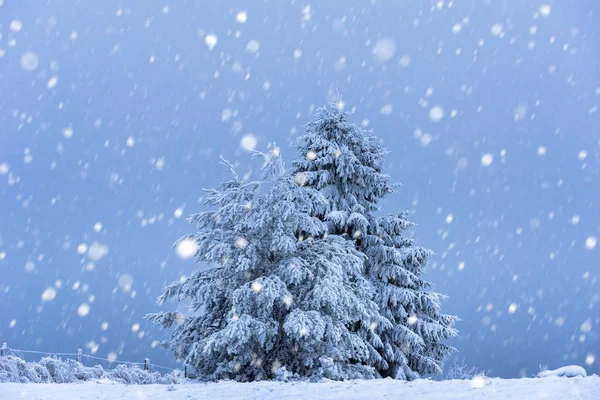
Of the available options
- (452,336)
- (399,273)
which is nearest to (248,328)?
(399,273)

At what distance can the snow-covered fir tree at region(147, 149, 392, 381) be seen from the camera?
43.2ft

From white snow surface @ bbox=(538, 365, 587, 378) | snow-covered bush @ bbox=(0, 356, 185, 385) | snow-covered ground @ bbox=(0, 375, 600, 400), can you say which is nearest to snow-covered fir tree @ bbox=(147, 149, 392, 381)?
snow-covered bush @ bbox=(0, 356, 185, 385)

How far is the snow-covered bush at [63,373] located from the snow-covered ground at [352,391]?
7.03 feet

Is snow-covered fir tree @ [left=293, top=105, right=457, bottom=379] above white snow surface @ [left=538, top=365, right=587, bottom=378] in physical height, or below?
above

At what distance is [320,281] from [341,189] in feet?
19.4

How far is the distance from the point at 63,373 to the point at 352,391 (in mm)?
8353

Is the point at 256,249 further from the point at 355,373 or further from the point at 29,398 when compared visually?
the point at 29,398

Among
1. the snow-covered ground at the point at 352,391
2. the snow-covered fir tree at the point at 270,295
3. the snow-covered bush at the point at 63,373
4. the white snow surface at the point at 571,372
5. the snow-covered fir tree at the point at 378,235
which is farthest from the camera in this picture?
the snow-covered fir tree at the point at 378,235

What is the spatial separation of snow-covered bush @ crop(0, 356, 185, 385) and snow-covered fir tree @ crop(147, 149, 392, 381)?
3.91 feet

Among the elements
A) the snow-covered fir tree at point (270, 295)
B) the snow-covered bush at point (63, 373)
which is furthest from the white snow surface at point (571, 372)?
the snow-covered bush at point (63, 373)

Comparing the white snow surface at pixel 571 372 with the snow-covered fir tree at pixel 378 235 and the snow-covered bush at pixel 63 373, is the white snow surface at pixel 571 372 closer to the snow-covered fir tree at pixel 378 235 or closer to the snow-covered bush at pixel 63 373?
the snow-covered fir tree at pixel 378 235

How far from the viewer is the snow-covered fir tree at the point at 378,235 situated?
17.0 metres

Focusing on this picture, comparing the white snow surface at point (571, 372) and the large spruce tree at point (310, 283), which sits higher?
the large spruce tree at point (310, 283)

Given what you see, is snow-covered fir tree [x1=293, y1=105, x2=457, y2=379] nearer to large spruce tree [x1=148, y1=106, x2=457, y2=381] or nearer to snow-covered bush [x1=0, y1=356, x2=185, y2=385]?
large spruce tree [x1=148, y1=106, x2=457, y2=381]
